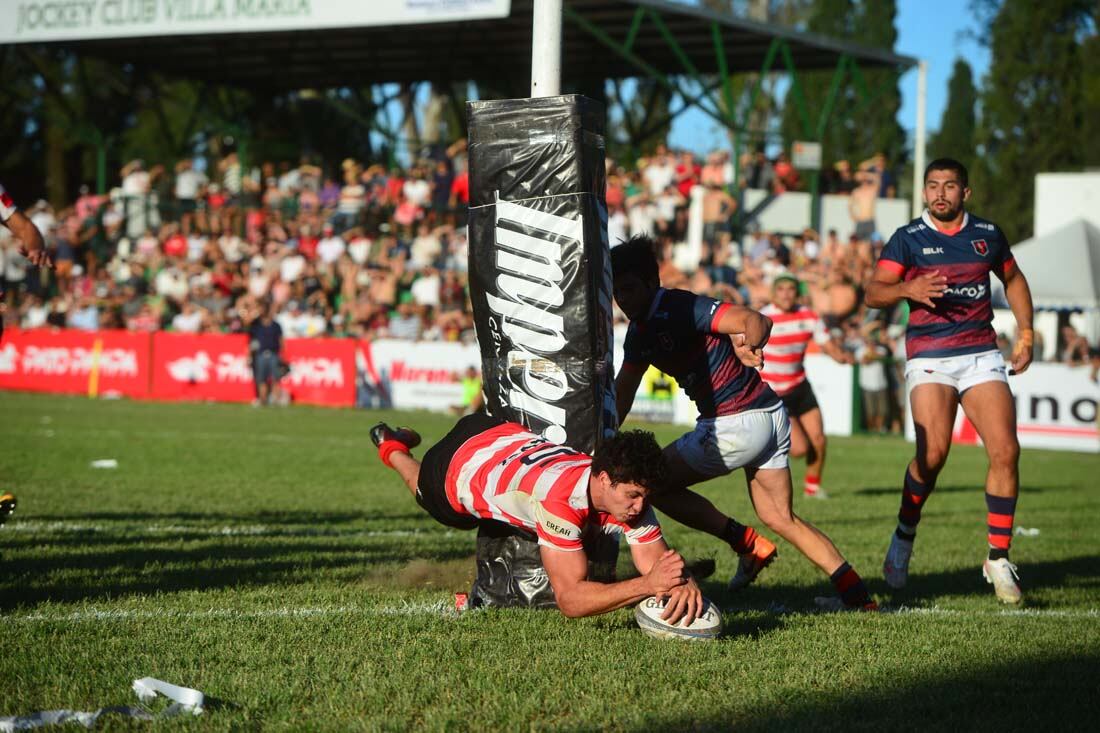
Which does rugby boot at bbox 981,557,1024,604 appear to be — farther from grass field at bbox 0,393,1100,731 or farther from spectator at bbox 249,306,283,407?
spectator at bbox 249,306,283,407

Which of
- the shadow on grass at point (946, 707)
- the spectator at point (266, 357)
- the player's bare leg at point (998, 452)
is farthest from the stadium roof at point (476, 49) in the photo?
the shadow on grass at point (946, 707)

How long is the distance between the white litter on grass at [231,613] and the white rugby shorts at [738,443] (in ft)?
4.88

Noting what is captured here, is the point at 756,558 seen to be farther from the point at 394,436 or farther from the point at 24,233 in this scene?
the point at 24,233

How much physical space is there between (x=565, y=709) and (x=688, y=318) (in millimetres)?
2468

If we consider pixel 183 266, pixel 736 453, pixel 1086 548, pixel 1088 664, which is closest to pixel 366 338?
pixel 183 266

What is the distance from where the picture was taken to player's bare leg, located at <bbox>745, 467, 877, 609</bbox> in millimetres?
6402

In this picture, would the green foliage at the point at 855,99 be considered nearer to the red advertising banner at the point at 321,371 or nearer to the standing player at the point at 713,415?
the red advertising banner at the point at 321,371

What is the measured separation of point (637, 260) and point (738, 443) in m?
1.07

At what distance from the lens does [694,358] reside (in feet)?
21.3

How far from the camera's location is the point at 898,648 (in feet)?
17.8

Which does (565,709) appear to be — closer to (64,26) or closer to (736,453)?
(736,453)

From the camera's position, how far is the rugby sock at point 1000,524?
7066 mm

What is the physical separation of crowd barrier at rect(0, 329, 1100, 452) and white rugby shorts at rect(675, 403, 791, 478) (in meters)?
15.2

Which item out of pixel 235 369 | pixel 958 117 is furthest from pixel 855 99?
pixel 235 369
